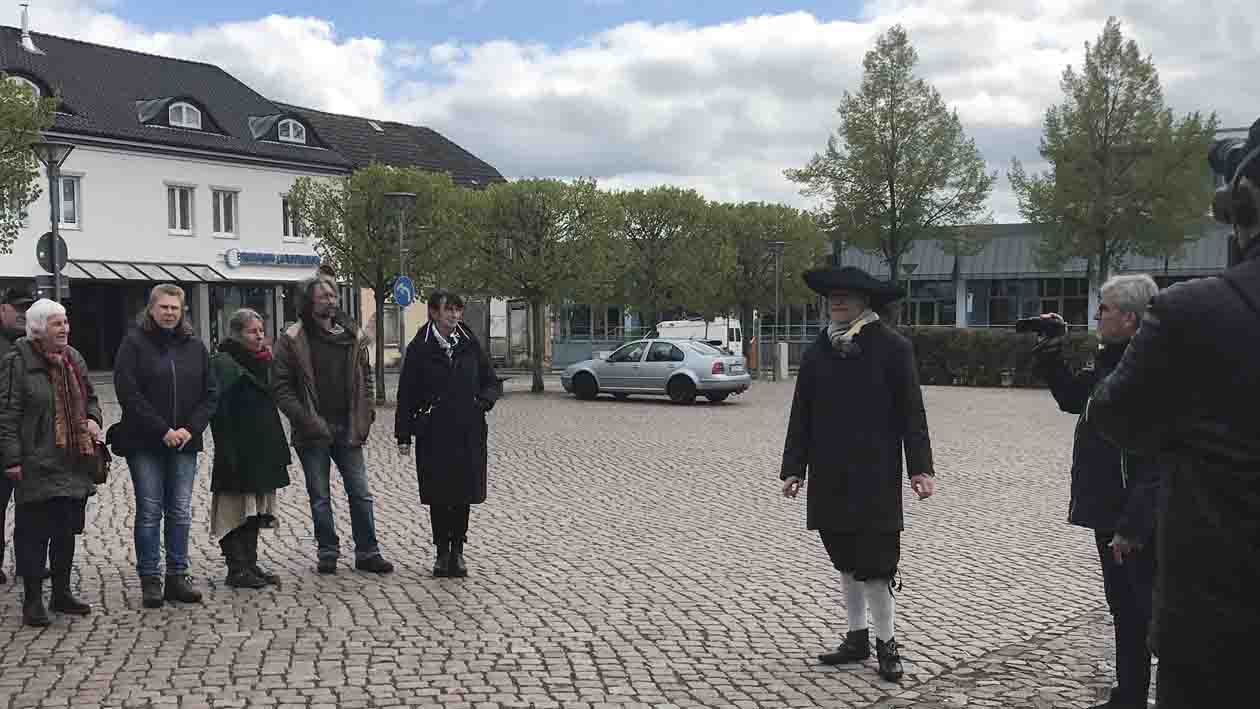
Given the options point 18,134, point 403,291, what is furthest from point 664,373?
point 18,134

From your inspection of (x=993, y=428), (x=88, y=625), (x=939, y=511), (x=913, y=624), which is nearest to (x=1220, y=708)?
(x=913, y=624)

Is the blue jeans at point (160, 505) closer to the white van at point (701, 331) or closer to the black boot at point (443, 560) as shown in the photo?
the black boot at point (443, 560)

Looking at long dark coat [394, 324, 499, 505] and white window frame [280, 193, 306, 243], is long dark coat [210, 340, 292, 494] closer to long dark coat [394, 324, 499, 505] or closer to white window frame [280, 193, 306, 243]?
long dark coat [394, 324, 499, 505]

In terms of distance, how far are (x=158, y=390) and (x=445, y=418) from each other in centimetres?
171

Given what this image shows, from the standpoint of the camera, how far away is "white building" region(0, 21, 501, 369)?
35.0 m

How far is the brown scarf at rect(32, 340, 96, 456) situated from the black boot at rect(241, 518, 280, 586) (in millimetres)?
1124

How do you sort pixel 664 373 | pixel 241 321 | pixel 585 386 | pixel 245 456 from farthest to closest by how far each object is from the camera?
pixel 585 386, pixel 664 373, pixel 241 321, pixel 245 456

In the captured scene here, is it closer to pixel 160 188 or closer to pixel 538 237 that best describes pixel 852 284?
pixel 538 237

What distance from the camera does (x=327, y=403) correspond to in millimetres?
7688

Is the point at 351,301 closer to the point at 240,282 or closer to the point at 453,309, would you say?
the point at 240,282

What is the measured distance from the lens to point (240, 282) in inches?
1547

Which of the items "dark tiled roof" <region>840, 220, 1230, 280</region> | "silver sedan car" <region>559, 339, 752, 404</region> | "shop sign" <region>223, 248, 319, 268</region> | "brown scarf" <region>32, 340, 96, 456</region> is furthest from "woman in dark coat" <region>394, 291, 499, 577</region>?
"dark tiled roof" <region>840, 220, 1230, 280</region>

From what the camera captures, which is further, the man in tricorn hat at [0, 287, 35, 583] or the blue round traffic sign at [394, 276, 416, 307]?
the blue round traffic sign at [394, 276, 416, 307]

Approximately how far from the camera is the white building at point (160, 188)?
35.0 meters
